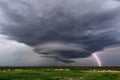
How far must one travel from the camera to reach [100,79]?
170 feet

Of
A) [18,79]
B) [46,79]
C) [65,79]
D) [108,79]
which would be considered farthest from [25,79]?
[108,79]

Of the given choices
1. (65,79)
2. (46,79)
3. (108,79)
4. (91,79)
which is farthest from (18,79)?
(108,79)

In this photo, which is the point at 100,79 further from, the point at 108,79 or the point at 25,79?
the point at 25,79

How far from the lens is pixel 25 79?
49.5 meters

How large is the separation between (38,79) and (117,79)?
1707 cm

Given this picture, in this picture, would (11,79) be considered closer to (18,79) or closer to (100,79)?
(18,79)

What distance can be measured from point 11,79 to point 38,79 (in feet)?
18.9

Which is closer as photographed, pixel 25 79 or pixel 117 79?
pixel 25 79

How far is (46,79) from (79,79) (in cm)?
708

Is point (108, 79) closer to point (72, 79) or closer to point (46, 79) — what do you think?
point (72, 79)

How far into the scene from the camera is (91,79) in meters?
51.9

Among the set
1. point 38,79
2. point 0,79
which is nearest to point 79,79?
point 38,79

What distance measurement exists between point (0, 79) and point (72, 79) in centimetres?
1528

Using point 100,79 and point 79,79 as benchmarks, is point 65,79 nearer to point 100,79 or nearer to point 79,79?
point 79,79
